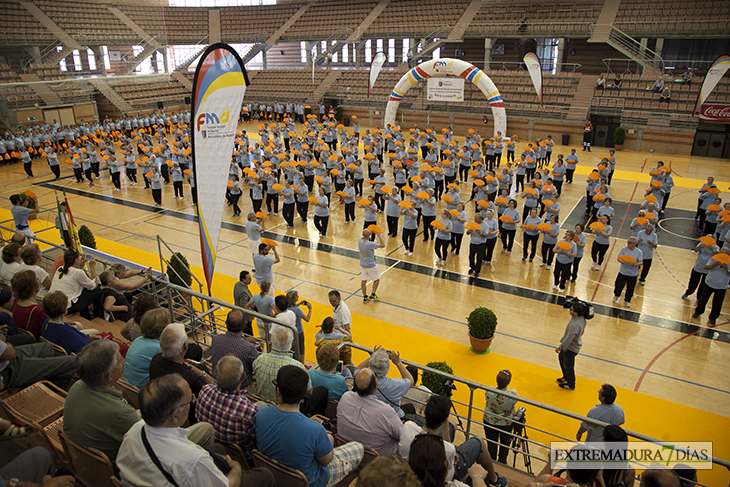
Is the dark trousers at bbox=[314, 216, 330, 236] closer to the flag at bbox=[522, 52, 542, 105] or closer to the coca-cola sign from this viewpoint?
the flag at bbox=[522, 52, 542, 105]

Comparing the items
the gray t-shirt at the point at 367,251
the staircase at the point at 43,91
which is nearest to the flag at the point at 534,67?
the gray t-shirt at the point at 367,251

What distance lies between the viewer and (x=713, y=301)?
29.2 ft

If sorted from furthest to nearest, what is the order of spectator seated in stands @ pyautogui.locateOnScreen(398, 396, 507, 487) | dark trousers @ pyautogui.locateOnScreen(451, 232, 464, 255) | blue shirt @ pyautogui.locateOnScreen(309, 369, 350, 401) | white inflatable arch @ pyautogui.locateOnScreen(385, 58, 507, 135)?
white inflatable arch @ pyautogui.locateOnScreen(385, 58, 507, 135), dark trousers @ pyautogui.locateOnScreen(451, 232, 464, 255), blue shirt @ pyautogui.locateOnScreen(309, 369, 350, 401), spectator seated in stands @ pyautogui.locateOnScreen(398, 396, 507, 487)

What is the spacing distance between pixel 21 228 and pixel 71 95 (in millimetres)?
24245

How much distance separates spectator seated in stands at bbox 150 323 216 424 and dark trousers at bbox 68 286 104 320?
328 centimetres

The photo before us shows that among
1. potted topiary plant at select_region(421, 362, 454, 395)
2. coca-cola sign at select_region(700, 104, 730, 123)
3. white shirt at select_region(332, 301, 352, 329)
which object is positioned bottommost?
potted topiary plant at select_region(421, 362, 454, 395)

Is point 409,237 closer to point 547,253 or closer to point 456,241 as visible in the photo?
point 456,241

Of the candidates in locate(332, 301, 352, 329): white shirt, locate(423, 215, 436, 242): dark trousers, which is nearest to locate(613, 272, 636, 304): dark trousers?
locate(423, 215, 436, 242): dark trousers

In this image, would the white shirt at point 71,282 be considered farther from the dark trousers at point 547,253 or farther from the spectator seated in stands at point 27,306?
the dark trousers at point 547,253

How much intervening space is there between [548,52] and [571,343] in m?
32.2

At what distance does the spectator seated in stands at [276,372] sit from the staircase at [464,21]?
31.3 m

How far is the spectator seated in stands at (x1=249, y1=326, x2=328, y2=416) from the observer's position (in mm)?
4473

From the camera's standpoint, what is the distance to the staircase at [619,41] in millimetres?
25906

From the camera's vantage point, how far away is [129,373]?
431 cm
